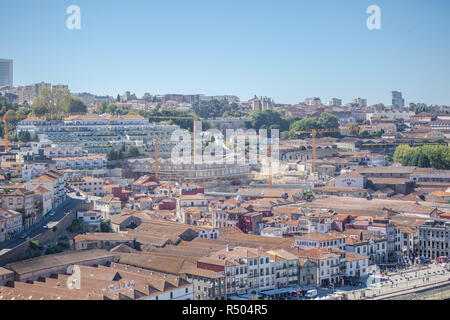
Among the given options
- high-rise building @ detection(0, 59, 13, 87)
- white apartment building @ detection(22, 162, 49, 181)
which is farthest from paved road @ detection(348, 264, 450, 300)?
high-rise building @ detection(0, 59, 13, 87)

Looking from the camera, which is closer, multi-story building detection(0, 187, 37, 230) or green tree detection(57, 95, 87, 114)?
multi-story building detection(0, 187, 37, 230)

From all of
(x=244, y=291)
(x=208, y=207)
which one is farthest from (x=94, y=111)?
(x=244, y=291)

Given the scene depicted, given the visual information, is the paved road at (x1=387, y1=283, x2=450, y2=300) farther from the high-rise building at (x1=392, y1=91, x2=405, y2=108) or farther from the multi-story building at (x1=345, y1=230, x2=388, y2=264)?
the high-rise building at (x1=392, y1=91, x2=405, y2=108)

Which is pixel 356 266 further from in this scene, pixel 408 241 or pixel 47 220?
pixel 47 220

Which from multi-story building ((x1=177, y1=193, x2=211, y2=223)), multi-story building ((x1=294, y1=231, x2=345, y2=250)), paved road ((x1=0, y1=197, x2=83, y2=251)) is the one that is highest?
paved road ((x1=0, y1=197, x2=83, y2=251))

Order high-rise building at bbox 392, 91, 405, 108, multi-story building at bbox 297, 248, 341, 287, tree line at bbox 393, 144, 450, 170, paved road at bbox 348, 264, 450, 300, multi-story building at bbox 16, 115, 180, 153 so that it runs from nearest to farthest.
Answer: paved road at bbox 348, 264, 450, 300 → multi-story building at bbox 297, 248, 341, 287 → tree line at bbox 393, 144, 450, 170 → multi-story building at bbox 16, 115, 180, 153 → high-rise building at bbox 392, 91, 405, 108

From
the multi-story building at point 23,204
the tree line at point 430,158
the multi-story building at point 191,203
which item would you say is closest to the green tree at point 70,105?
the multi-story building at point 191,203

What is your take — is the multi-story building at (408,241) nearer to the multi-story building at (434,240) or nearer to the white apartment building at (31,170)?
the multi-story building at (434,240)
